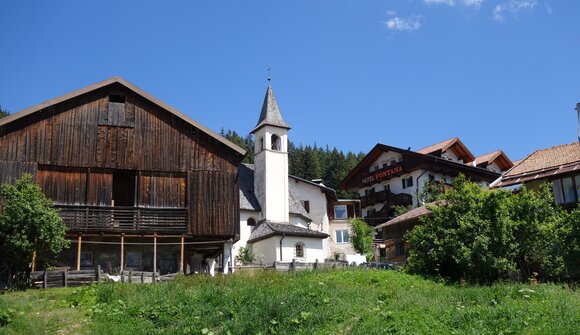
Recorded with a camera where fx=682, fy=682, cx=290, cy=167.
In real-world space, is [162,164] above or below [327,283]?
above

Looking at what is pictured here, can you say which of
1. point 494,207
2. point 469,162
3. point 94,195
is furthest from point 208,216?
point 469,162

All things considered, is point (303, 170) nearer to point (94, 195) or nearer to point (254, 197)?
point (254, 197)

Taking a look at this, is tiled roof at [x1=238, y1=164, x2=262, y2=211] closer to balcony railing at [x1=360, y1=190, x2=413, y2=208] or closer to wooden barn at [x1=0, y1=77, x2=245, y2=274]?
wooden barn at [x1=0, y1=77, x2=245, y2=274]

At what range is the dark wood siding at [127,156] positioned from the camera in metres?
37.2

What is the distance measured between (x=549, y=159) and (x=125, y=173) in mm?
25596

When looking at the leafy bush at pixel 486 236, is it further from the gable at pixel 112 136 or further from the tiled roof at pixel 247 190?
the tiled roof at pixel 247 190

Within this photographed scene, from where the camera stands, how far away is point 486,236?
3031 centimetres

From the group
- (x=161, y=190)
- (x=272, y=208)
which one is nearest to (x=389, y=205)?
(x=272, y=208)

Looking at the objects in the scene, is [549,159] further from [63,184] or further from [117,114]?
[63,184]

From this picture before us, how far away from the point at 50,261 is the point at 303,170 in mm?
68252

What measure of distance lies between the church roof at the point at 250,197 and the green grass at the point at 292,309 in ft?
81.5

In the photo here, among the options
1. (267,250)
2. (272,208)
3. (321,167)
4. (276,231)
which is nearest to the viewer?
(276,231)

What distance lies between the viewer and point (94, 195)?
124 ft

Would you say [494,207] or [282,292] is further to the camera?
[494,207]
